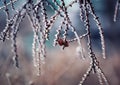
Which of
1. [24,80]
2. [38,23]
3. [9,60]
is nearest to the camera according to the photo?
[38,23]

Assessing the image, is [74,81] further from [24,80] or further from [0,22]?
[0,22]

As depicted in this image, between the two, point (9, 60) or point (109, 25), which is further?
point (109, 25)

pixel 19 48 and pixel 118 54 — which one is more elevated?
pixel 19 48

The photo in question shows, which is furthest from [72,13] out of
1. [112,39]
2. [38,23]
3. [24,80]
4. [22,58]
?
[38,23]

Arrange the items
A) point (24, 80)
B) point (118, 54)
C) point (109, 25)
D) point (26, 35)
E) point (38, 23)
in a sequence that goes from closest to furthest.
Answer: point (38, 23) → point (24, 80) → point (118, 54) → point (109, 25) → point (26, 35)

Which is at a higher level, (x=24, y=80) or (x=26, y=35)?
(x=26, y=35)

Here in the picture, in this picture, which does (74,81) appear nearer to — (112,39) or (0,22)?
(112,39)

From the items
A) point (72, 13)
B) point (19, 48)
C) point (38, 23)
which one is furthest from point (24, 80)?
point (38, 23)

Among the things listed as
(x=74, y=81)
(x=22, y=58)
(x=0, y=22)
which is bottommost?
(x=74, y=81)

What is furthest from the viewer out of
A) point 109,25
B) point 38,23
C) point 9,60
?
point 109,25
